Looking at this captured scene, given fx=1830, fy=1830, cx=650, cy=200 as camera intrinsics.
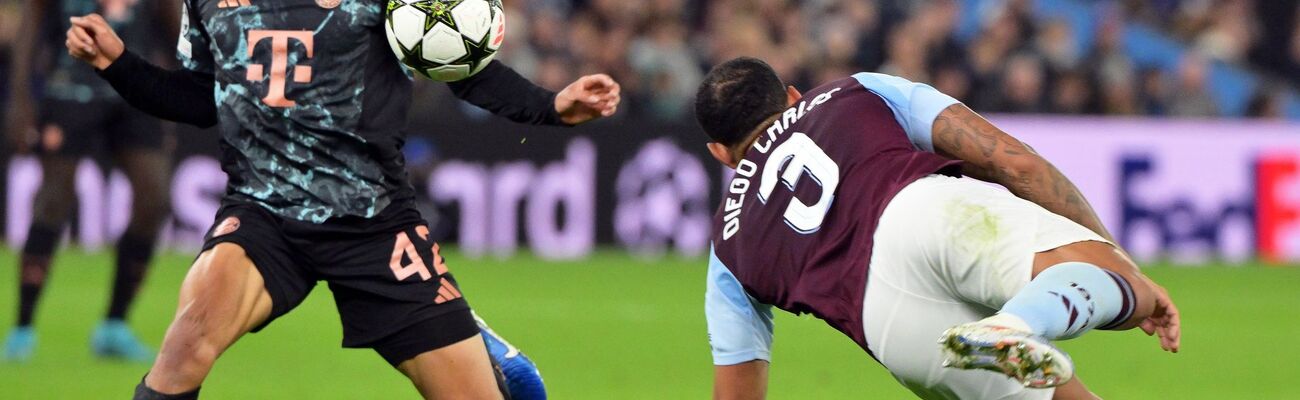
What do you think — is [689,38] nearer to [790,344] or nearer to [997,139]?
[790,344]

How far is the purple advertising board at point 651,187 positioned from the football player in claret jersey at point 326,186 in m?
9.21

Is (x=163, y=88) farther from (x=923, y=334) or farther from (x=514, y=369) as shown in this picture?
(x=923, y=334)

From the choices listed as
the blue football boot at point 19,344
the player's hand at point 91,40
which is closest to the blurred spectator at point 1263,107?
the blue football boot at point 19,344

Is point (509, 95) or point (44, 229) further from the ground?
point (509, 95)

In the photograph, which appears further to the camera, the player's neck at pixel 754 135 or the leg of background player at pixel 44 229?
the leg of background player at pixel 44 229

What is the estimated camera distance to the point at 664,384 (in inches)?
307

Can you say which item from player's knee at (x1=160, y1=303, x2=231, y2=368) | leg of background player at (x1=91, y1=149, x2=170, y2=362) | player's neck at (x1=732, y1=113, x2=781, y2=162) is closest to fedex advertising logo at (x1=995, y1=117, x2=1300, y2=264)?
leg of background player at (x1=91, y1=149, x2=170, y2=362)

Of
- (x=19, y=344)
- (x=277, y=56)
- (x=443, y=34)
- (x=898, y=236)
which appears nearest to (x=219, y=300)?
(x=277, y=56)

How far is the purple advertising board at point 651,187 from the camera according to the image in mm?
14102

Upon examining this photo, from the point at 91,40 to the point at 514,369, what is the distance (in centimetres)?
151

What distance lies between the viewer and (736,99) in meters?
4.96

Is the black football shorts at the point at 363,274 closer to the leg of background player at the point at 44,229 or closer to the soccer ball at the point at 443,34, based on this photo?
the soccer ball at the point at 443,34

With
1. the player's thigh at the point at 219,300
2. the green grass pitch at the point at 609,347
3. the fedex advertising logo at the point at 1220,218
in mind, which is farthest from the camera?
the fedex advertising logo at the point at 1220,218

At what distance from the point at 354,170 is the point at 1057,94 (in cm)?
1195
